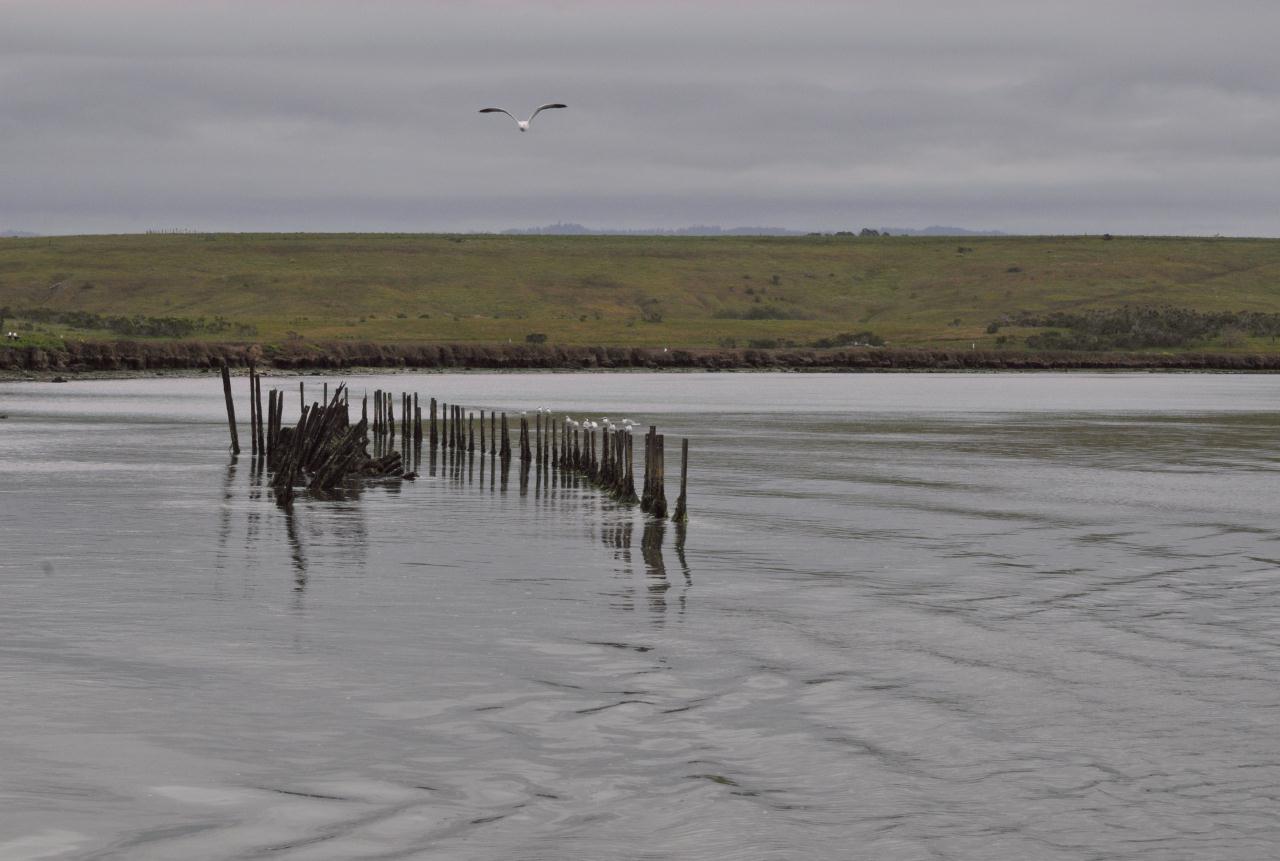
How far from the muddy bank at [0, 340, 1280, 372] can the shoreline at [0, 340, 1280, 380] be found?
0.21 feet

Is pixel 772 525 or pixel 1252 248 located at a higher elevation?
pixel 1252 248

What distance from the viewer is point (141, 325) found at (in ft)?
375

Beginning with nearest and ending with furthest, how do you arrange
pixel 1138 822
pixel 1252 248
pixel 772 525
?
pixel 1138 822
pixel 772 525
pixel 1252 248

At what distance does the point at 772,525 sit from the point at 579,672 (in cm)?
1228

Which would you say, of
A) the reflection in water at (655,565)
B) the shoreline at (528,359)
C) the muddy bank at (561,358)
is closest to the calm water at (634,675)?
the reflection in water at (655,565)

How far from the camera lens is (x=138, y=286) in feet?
509

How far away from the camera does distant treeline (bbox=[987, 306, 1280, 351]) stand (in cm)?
12256

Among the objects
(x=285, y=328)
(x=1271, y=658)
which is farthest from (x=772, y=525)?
(x=285, y=328)

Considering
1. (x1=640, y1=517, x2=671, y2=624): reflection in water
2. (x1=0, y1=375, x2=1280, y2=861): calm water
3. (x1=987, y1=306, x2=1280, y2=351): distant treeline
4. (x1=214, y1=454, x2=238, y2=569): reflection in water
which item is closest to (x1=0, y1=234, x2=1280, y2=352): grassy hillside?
(x1=987, y1=306, x2=1280, y2=351): distant treeline

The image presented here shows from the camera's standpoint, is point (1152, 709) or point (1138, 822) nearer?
point (1138, 822)

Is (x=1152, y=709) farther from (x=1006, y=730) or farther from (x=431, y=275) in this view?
(x=431, y=275)

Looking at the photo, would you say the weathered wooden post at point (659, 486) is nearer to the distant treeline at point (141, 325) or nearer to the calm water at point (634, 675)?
→ the calm water at point (634, 675)

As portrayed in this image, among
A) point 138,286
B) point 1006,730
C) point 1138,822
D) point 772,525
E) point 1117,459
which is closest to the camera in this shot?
point 1138,822

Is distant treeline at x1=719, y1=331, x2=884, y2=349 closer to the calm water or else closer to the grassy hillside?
the grassy hillside
